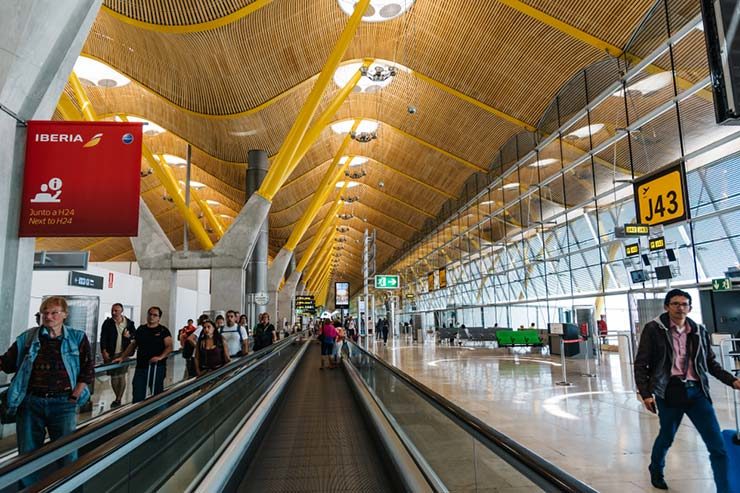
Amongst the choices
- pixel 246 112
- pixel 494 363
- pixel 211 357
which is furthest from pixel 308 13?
pixel 211 357

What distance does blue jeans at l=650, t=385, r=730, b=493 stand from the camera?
3832mm

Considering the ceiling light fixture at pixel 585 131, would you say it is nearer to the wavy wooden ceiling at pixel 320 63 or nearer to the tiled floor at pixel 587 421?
the wavy wooden ceiling at pixel 320 63

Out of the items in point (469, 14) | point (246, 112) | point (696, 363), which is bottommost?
point (696, 363)

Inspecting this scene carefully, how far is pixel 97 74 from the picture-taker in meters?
22.8

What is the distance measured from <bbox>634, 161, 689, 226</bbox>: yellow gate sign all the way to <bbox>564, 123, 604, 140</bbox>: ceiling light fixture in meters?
5.64

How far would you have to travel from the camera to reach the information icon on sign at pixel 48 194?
552 centimetres

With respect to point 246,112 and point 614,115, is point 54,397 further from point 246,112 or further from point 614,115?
point 246,112

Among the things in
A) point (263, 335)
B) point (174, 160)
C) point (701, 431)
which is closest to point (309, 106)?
point (263, 335)

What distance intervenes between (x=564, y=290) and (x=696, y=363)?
19.7 meters

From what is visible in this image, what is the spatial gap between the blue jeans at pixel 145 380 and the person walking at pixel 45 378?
2.77 meters

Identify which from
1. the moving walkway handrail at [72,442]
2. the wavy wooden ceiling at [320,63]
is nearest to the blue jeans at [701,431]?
the moving walkway handrail at [72,442]

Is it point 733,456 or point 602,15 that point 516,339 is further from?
point 733,456

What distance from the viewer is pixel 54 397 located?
3701mm

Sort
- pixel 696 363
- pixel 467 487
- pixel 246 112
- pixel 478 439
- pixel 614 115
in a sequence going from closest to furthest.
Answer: pixel 478 439, pixel 467 487, pixel 696 363, pixel 614 115, pixel 246 112
